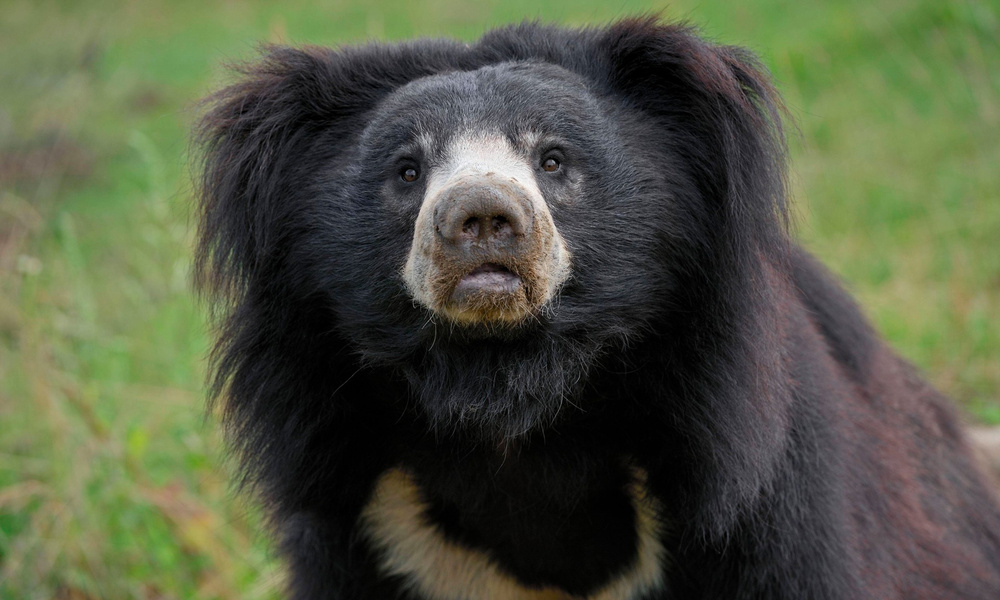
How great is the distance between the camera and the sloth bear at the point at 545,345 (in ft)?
7.60

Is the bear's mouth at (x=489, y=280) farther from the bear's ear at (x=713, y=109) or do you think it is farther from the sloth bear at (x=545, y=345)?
the bear's ear at (x=713, y=109)

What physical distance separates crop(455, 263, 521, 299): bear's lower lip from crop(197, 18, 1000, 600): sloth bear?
85 millimetres

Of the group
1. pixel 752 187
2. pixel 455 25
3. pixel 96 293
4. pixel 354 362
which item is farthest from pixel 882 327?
pixel 455 25

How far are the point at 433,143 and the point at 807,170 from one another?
18.1 feet

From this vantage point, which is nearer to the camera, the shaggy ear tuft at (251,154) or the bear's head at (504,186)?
the bear's head at (504,186)

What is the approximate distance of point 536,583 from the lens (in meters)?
2.64

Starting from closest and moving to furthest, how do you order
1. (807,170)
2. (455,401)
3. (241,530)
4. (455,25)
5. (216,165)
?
(455,401) → (216,165) → (241,530) → (807,170) → (455,25)

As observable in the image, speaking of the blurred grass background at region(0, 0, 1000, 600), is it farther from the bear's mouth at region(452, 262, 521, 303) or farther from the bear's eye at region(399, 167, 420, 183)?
the bear's mouth at region(452, 262, 521, 303)

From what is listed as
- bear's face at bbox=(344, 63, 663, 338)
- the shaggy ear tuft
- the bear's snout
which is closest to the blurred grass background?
the shaggy ear tuft

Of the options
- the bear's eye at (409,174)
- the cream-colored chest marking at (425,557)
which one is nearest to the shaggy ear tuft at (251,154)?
the bear's eye at (409,174)

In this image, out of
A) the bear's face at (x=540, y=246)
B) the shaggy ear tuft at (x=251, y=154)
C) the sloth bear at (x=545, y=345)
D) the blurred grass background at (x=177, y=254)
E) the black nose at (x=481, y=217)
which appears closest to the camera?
the black nose at (x=481, y=217)

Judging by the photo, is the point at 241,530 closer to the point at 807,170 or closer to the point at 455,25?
the point at 807,170

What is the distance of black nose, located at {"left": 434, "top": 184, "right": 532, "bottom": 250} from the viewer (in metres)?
1.98

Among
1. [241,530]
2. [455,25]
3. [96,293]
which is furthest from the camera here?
[455,25]
